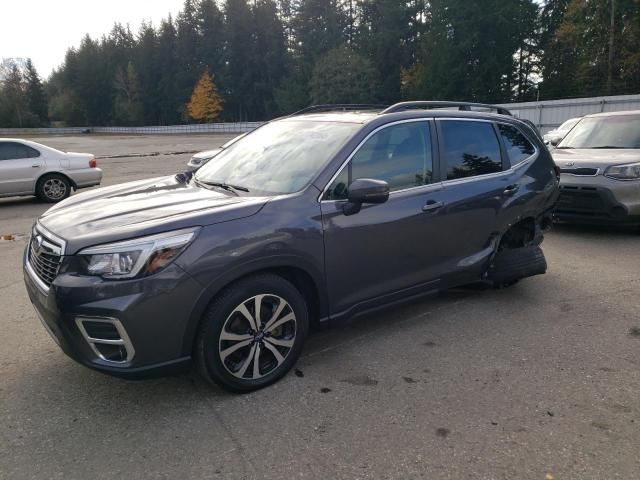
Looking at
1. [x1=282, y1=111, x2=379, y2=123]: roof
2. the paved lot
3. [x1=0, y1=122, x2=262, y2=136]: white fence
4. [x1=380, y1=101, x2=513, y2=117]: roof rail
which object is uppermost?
[x1=0, y1=122, x2=262, y2=136]: white fence

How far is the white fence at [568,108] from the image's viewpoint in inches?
864

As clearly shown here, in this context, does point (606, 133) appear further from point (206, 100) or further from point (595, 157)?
point (206, 100)

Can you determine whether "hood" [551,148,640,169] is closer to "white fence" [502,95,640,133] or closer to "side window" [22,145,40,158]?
"side window" [22,145,40,158]

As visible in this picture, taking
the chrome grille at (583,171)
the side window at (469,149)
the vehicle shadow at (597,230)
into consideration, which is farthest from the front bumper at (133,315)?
the vehicle shadow at (597,230)

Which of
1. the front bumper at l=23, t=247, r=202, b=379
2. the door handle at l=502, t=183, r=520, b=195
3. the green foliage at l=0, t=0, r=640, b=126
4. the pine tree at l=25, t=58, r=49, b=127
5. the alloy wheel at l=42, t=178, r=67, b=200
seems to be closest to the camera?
the front bumper at l=23, t=247, r=202, b=379

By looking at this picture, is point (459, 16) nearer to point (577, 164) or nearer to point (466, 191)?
point (577, 164)

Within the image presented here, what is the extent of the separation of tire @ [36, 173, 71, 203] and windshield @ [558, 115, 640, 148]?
10.4 metres

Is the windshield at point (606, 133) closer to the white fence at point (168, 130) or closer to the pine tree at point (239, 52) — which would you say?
the white fence at point (168, 130)

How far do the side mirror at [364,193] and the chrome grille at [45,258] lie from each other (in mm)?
1821

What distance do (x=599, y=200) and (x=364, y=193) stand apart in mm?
5066

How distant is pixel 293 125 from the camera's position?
440cm

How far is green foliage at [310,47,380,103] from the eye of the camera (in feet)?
210

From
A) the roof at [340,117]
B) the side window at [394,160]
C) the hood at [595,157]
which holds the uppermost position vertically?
the roof at [340,117]

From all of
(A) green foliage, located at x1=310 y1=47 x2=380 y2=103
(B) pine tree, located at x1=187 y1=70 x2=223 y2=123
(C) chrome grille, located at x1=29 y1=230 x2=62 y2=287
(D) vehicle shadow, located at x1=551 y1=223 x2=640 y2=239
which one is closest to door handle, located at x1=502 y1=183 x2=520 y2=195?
(D) vehicle shadow, located at x1=551 y1=223 x2=640 y2=239
